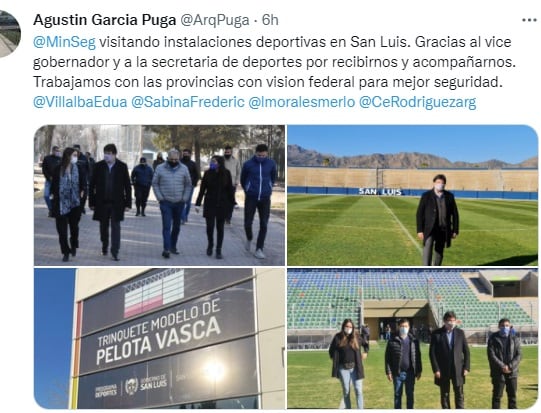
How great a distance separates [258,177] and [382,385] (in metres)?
2.44

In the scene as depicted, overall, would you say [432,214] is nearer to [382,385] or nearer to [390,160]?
[390,160]

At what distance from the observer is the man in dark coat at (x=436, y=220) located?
9109 mm

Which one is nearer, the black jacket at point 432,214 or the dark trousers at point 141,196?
the black jacket at point 432,214

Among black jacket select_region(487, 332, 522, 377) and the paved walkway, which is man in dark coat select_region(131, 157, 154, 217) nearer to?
the paved walkway

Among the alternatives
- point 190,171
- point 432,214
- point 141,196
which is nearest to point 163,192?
point 141,196

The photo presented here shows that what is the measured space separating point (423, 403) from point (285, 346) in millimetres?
1509

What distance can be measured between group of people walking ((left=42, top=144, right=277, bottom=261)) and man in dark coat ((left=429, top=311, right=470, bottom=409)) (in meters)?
1.98

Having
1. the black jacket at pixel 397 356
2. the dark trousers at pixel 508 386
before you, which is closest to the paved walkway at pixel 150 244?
the black jacket at pixel 397 356

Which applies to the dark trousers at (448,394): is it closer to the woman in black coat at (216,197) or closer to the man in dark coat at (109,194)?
the woman in black coat at (216,197)

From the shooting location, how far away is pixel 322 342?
28.7 feet
